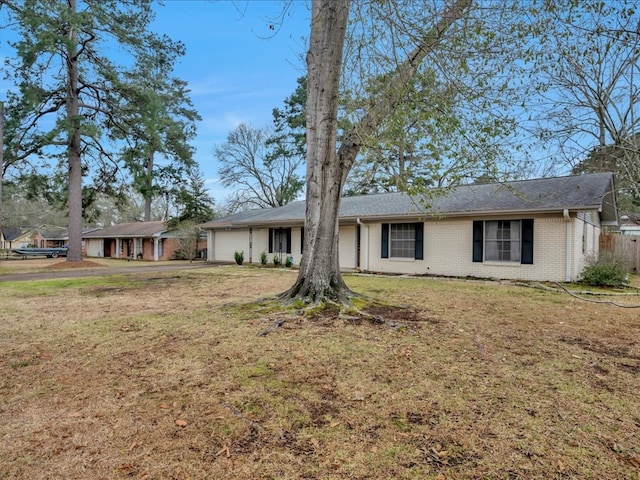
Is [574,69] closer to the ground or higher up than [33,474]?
higher up

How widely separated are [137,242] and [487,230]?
26.2 meters

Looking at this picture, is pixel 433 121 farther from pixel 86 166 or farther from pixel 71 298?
pixel 86 166

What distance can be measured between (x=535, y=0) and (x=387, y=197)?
39.7 feet

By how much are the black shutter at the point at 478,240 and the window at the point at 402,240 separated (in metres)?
1.84

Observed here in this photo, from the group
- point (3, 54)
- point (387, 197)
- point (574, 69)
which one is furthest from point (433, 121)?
point (3, 54)

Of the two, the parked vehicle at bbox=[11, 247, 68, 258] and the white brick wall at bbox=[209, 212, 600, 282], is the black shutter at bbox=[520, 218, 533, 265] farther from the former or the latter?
the parked vehicle at bbox=[11, 247, 68, 258]

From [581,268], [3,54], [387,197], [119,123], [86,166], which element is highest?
[3,54]

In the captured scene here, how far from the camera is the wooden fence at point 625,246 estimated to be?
13.4 meters

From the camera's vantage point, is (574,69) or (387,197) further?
(387,197)

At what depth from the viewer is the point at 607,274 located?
10.2m

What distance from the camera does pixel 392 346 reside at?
455cm

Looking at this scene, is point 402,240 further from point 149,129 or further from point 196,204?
point 196,204

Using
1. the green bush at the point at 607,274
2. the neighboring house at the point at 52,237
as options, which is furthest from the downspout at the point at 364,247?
the neighboring house at the point at 52,237

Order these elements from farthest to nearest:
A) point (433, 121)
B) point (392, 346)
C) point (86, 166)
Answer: point (86, 166) → point (433, 121) → point (392, 346)
